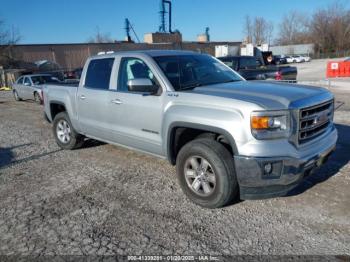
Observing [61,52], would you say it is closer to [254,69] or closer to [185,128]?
[254,69]

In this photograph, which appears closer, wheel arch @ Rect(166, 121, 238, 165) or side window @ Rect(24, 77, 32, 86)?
wheel arch @ Rect(166, 121, 238, 165)

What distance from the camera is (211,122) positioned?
3654 millimetres

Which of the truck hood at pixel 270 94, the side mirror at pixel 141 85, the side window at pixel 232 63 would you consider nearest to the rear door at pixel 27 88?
the side window at pixel 232 63

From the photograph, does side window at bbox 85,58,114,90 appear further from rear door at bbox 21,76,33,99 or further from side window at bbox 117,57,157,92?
rear door at bbox 21,76,33,99

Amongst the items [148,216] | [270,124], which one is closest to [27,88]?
[148,216]

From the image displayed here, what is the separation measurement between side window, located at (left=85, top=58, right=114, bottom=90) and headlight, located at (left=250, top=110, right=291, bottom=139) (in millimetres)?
2796

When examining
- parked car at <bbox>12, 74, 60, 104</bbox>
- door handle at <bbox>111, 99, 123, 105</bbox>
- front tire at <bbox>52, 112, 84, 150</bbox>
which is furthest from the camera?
parked car at <bbox>12, 74, 60, 104</bbox>

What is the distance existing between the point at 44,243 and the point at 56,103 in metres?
3.97

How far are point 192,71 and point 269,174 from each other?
2.01 m

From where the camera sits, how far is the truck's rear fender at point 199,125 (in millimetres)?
A: 3471

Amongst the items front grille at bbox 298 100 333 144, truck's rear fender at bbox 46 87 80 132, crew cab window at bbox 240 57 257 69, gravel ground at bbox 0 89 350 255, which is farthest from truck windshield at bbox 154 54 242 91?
crew cab window at bbox 240 57 257 69

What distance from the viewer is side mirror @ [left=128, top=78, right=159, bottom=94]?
13.8 feet

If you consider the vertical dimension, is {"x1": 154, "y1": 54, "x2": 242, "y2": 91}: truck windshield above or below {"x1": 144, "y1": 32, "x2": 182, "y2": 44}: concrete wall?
below

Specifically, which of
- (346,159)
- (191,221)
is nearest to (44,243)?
(191,221)
